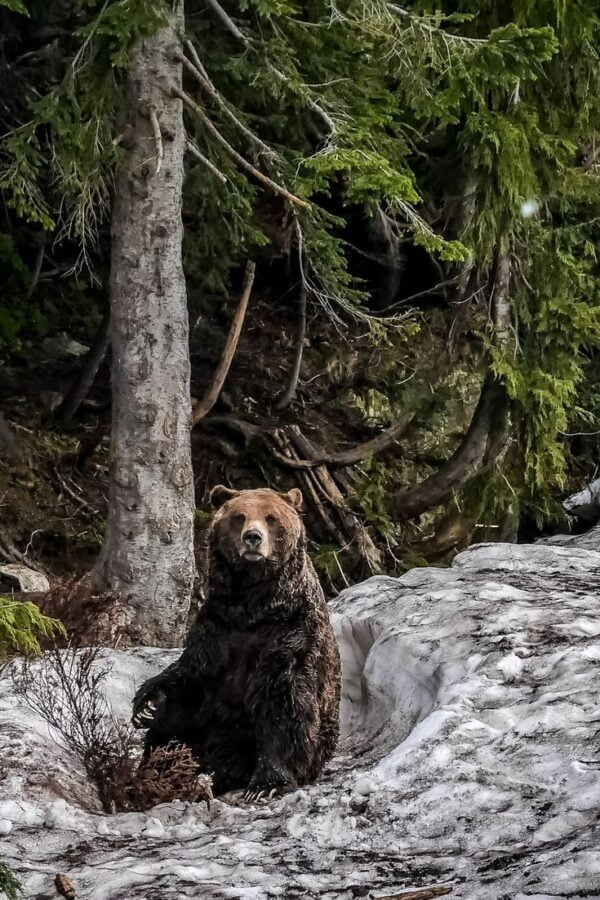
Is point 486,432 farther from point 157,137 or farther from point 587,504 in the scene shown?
point 157,137

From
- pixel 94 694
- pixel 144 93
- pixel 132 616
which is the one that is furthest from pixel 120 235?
pixel 94 694

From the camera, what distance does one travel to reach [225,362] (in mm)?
11234

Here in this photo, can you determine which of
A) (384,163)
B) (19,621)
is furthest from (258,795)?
(384,163)

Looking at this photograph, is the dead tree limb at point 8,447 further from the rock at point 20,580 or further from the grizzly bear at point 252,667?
the grizzly bear at point 252,667

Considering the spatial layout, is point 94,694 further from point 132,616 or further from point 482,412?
point 482,412

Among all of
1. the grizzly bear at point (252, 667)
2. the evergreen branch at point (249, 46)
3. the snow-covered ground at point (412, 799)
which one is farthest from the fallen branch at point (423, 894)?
the evergreen branch at point (249, 46)

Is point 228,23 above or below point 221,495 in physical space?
above

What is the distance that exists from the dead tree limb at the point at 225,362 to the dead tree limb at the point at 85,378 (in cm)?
137

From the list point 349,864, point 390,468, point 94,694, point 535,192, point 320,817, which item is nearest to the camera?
point 349,864

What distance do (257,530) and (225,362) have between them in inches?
258

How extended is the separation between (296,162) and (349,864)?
6.82 m

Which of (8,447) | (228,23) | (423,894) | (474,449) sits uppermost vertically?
(228,23)

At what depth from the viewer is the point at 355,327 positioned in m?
14.3

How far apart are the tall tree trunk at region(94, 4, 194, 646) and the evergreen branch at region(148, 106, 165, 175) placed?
0.02 meters
